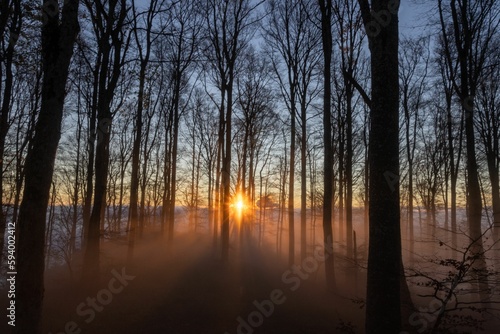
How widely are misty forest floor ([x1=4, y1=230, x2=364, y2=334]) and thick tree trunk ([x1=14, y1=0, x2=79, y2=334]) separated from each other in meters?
4.14

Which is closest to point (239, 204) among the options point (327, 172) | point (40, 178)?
point (327, 172)

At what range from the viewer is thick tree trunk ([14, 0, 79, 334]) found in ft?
12.5

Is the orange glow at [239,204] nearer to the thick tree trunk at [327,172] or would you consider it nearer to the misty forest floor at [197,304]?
the misty forest floor at [197,304]

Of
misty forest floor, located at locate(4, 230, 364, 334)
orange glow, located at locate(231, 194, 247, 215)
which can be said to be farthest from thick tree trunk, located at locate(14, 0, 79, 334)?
orange glow, located at locate(231, 194, 247, 215)

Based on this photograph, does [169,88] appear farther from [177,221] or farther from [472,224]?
[177,221]

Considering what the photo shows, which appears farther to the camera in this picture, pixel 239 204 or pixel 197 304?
pixel 239 204

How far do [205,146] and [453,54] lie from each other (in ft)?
56.4

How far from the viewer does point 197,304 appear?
927 cm

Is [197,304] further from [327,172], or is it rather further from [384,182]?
[384,182]

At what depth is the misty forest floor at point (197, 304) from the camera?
770 centimetres

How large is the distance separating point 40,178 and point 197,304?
6.88m

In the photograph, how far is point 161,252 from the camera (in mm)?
16828

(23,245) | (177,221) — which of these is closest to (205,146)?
(23,245)

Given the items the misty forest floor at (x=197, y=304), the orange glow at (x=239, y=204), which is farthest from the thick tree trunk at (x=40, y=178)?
the orange glow at (x=239, y=204)
